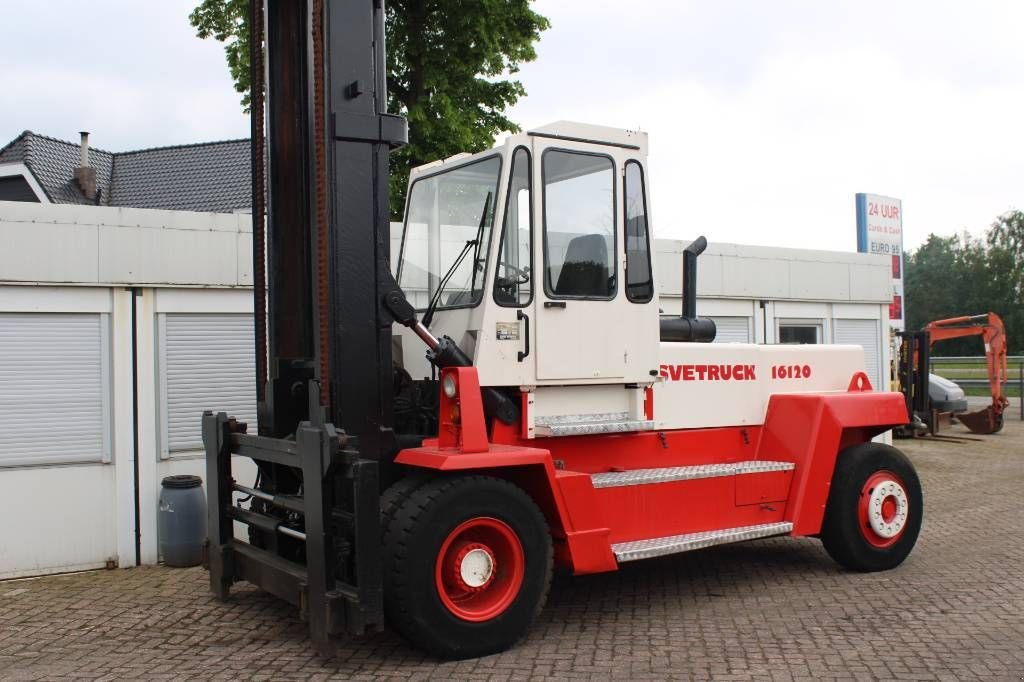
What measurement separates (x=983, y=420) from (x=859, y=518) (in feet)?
47.6

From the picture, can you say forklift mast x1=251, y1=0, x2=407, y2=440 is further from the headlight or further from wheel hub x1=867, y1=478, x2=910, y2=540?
wheel hub x1=867, y1=478, x2=910, y2=540

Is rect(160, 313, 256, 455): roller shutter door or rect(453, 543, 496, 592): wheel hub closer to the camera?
rect(453, 543, 496, 592): wheel hub

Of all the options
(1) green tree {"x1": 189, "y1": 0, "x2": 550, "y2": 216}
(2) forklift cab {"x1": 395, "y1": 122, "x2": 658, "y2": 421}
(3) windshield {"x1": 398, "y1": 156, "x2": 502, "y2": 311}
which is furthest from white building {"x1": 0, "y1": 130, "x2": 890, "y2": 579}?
(1) green tree {"x1": 189, "y1": 0, "x2": 550, "y2": 216}

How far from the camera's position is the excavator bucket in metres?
20.3

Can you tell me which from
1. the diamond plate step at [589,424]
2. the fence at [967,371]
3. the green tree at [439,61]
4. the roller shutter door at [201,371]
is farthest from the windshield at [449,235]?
the fence at [967,371]

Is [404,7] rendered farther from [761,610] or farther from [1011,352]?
[1011,352]

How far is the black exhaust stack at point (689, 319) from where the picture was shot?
7434 millimetres

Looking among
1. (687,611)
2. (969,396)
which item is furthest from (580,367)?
(969,396)

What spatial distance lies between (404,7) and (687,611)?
1503cm

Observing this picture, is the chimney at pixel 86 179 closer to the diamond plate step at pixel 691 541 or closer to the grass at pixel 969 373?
the grass at pixel 969 373

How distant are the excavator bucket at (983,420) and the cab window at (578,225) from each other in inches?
648

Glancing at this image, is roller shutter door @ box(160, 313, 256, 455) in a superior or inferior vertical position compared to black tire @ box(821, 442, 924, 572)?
superior

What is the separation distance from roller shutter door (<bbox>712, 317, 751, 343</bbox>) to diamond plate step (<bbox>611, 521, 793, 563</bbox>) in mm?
5722

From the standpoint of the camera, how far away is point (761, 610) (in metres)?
6.80
